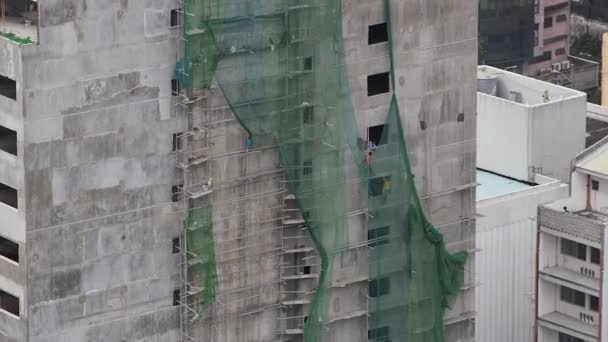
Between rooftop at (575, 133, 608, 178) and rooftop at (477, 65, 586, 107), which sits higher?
rooftop at (477, 65, 586, 107)

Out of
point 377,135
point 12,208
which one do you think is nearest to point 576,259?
point 377,135

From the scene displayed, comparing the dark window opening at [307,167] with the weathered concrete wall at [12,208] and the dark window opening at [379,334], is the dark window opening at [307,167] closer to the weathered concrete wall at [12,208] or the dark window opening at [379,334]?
the dark window opening at [379,334]

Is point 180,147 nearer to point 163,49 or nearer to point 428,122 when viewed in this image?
point 163,49

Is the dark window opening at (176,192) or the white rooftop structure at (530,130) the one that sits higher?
the dark window opening at (176,192)

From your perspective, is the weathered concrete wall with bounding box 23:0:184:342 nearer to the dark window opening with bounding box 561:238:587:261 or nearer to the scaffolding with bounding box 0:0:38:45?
the scaffolding with bounding box 0:0:38:45

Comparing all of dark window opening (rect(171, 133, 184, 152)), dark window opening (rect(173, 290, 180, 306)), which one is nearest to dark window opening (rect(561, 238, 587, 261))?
dark window opening (rect(173, 290, 180, 306))

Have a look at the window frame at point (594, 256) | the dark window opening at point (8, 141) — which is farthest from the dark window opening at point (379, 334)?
the dark window opening at point (8, 141)
